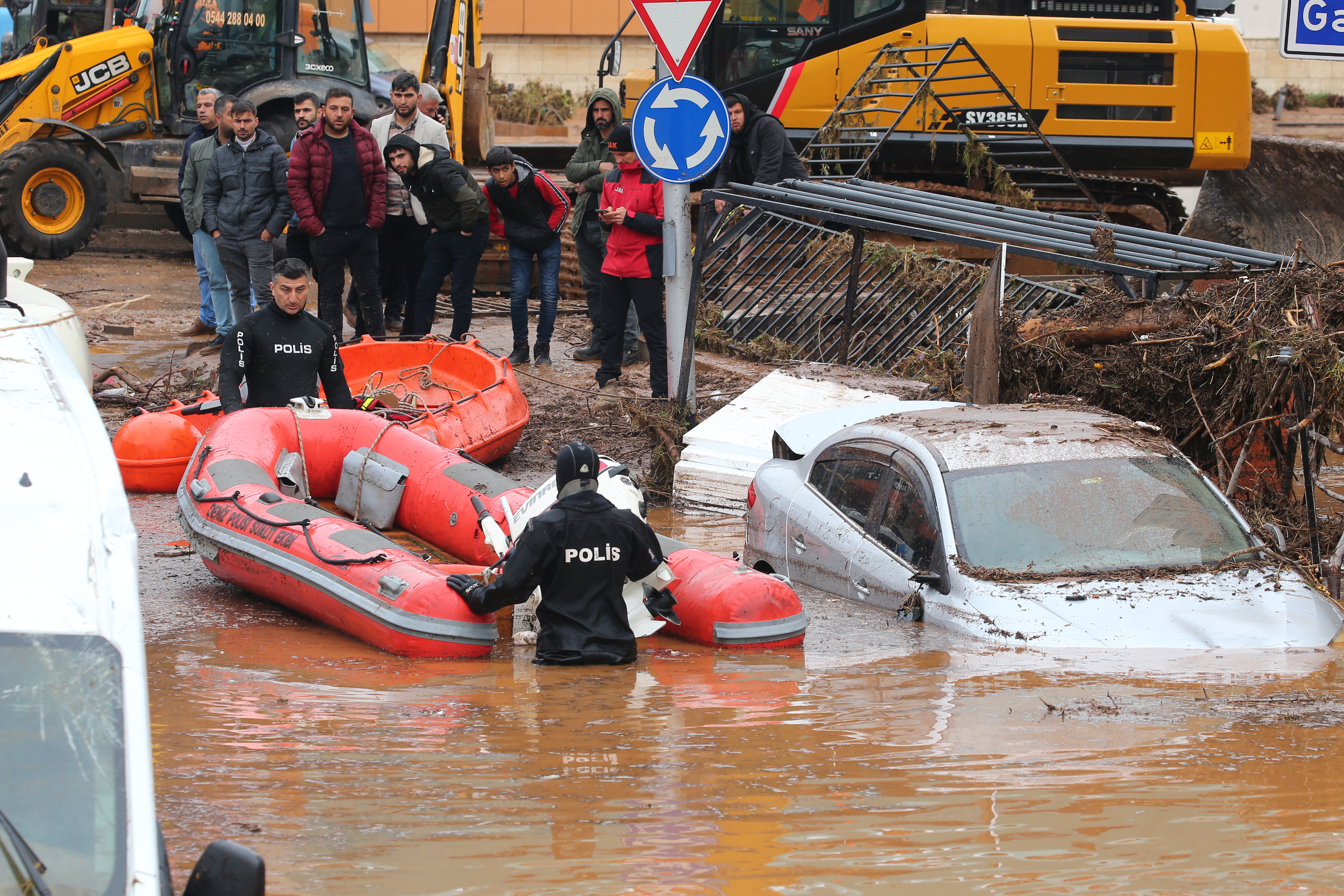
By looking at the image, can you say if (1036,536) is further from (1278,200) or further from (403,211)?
(1278,200)

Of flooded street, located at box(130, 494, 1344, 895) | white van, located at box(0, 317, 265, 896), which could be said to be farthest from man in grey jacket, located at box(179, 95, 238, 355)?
white van, located at box(0, 317, 265, 896)

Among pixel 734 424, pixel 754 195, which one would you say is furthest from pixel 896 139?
pixel 734 424

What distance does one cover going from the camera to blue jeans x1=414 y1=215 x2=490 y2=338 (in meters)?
12.0

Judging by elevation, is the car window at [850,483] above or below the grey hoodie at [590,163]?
below

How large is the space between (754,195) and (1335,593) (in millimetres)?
5856

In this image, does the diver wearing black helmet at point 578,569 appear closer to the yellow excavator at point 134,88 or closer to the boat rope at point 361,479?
the boat rope at point 361,479

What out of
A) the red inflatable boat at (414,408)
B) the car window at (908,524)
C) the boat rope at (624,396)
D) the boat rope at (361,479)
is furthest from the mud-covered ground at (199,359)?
the car window at (908,524)

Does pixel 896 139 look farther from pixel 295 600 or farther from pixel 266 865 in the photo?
pixel 266 865

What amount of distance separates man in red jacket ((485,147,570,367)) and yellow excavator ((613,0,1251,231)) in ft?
13.7

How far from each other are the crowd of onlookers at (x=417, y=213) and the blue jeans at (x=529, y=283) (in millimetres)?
17

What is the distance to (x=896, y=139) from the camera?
50.4ft

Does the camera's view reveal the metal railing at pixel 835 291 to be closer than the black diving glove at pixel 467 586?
No

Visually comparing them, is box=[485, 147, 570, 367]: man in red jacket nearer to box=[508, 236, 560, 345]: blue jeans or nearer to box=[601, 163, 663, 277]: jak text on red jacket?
box=[508, 236, 560, 345]: blue jeans

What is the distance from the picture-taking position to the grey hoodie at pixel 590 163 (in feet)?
40.9
